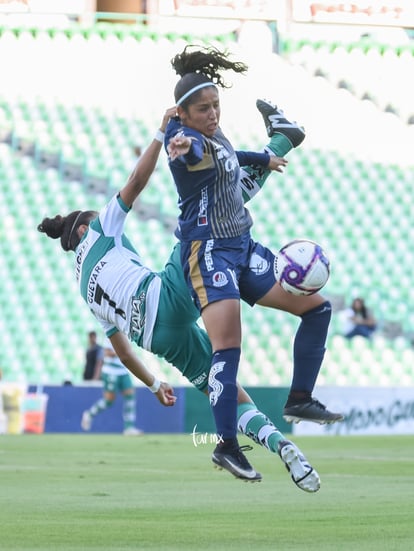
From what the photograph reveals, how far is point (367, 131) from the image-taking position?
86.4 ft

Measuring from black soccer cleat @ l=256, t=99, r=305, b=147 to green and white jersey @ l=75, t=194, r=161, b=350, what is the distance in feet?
3.79

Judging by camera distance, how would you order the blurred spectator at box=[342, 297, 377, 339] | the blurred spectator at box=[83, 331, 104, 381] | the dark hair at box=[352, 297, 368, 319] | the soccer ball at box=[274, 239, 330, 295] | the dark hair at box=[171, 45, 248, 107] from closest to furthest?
the soccer ball at box=[274, 239, 330, 295] < the dark hair at box=[171, 45, 248, 107] < the blurred spectator at box=[83, 331, 104, 381] < the dark hair at box=[352, 297, 368, 319] < the blurred spectator at box=[342, 297, 377, 339]

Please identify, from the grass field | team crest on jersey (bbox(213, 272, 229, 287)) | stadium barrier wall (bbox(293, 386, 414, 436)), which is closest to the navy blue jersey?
team crest on jersey (bbox(213, 272, 229, 287))

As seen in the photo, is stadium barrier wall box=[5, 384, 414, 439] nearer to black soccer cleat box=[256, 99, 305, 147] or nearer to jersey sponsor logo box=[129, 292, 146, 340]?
black soccer cleat box=[256, 99, 305, 147]

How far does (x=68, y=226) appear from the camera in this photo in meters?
8.11

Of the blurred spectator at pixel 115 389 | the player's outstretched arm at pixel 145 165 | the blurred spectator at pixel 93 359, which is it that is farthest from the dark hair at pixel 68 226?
the blurred spectator at pixel 93 359

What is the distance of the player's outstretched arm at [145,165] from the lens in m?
7.31

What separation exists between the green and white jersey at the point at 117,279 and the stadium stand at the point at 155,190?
13.1 meters

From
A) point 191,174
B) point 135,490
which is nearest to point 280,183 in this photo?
point 135,490

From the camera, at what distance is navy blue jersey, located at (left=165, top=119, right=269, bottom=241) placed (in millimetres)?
7109

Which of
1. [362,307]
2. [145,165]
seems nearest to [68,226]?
[145,165]

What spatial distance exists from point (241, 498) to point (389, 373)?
14077mm

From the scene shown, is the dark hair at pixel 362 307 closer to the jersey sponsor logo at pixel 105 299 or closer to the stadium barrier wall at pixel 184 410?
the stadium barrier wall at pixel 184 410

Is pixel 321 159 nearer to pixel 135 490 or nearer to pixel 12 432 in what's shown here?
pixel 12 432
